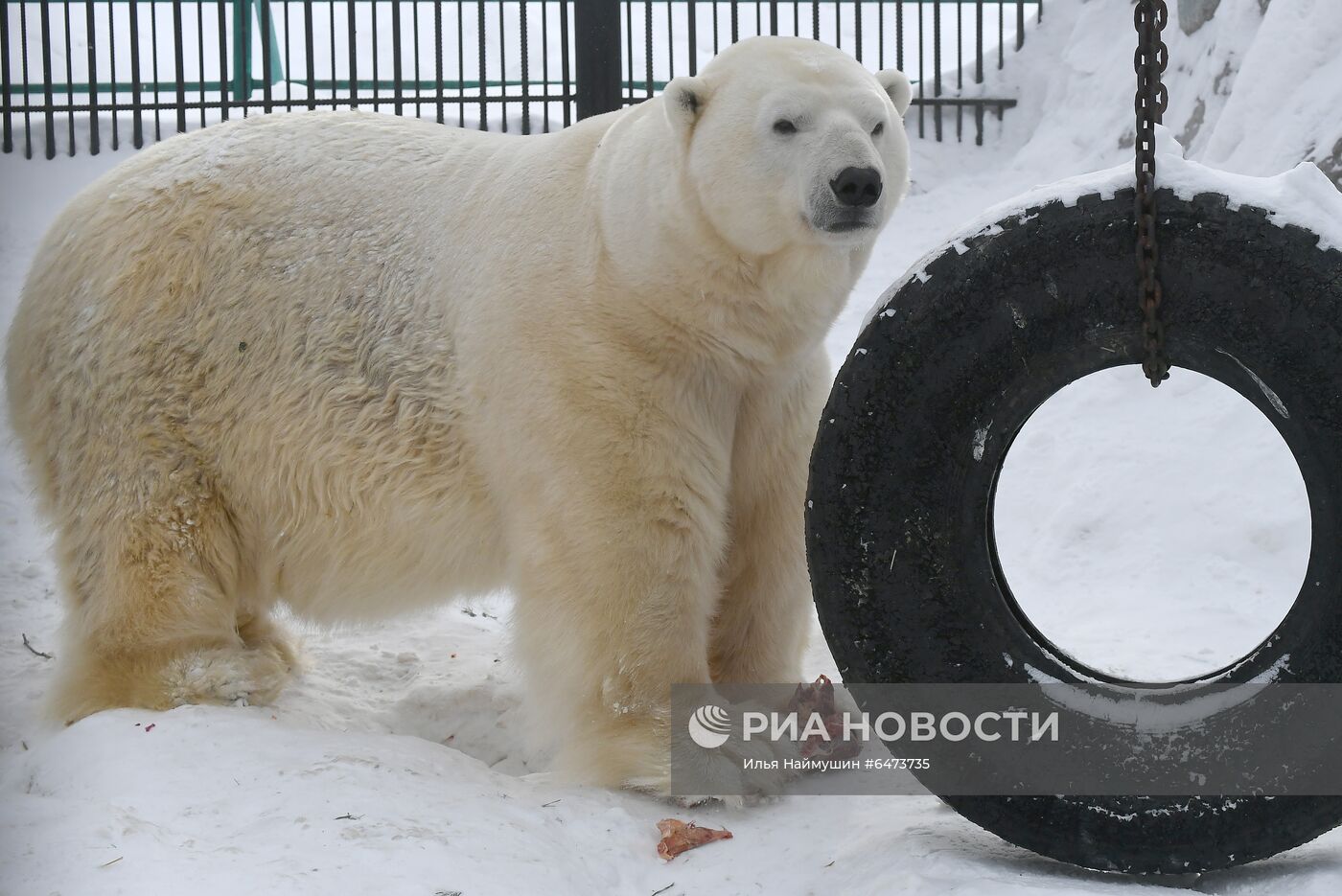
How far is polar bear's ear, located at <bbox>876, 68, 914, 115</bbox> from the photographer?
3488 mm

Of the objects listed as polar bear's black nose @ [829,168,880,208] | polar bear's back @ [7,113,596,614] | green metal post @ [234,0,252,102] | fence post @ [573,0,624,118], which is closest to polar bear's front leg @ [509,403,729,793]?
polar bear's back @ [7,113,596,614]

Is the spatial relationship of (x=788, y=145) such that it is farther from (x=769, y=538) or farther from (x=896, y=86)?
(x=769, y=538)

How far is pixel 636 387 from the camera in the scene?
3.26 m

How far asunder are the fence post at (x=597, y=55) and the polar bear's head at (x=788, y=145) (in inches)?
177

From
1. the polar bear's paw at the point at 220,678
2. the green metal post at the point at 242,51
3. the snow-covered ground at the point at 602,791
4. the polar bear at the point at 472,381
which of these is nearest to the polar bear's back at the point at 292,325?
the polar bear at the point at 472,381

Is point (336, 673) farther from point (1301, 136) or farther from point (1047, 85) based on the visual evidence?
point (1047, 85)

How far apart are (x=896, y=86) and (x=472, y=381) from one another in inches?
53.2

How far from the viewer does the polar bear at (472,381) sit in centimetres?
321

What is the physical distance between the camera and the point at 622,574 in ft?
10.6

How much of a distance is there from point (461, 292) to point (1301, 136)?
3739 mm

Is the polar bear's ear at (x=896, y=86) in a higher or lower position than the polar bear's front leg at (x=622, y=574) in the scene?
higher

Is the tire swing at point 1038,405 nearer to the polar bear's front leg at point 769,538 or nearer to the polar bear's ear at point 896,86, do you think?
the polar bear's front leg at point 769,538

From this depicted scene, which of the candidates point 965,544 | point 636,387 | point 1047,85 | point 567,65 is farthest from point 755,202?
point 1047,85

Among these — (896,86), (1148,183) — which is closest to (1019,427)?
(1148,183)
